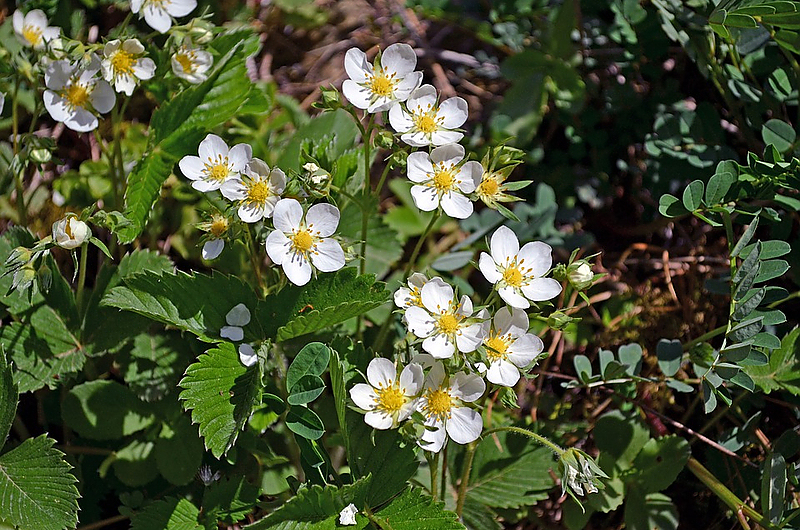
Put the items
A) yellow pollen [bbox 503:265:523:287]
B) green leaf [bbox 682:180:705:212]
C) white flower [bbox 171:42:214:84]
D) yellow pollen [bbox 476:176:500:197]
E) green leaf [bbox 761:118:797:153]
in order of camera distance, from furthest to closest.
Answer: green leaf [bbox 761:118:797:153] → white flower [bbox 171:42:214:84] → green leaf [bbox 682:180:705:212] → yellow pollen [bbox 476:176:500:197] → yellow pollen [bbox 503:265:523:287]

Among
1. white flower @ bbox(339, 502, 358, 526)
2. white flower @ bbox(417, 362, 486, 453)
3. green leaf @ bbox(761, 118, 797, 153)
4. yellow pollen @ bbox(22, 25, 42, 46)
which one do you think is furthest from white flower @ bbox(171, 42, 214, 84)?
green leaf @ bbox(761, 118, 797, 153)

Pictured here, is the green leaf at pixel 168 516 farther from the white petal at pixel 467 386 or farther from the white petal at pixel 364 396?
the white petal at pixel 467 386

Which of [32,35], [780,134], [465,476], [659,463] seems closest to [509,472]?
[465,476]

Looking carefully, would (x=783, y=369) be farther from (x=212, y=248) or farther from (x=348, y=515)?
(x=212, y=248)

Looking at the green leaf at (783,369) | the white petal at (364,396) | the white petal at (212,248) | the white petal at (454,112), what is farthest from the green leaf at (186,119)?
the green leaf at (783,369)

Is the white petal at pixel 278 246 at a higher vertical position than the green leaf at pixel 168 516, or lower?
higher

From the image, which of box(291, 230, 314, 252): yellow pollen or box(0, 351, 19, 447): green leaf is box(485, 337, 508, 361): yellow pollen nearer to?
box(291, 230, 314, 252): yellow pollen
